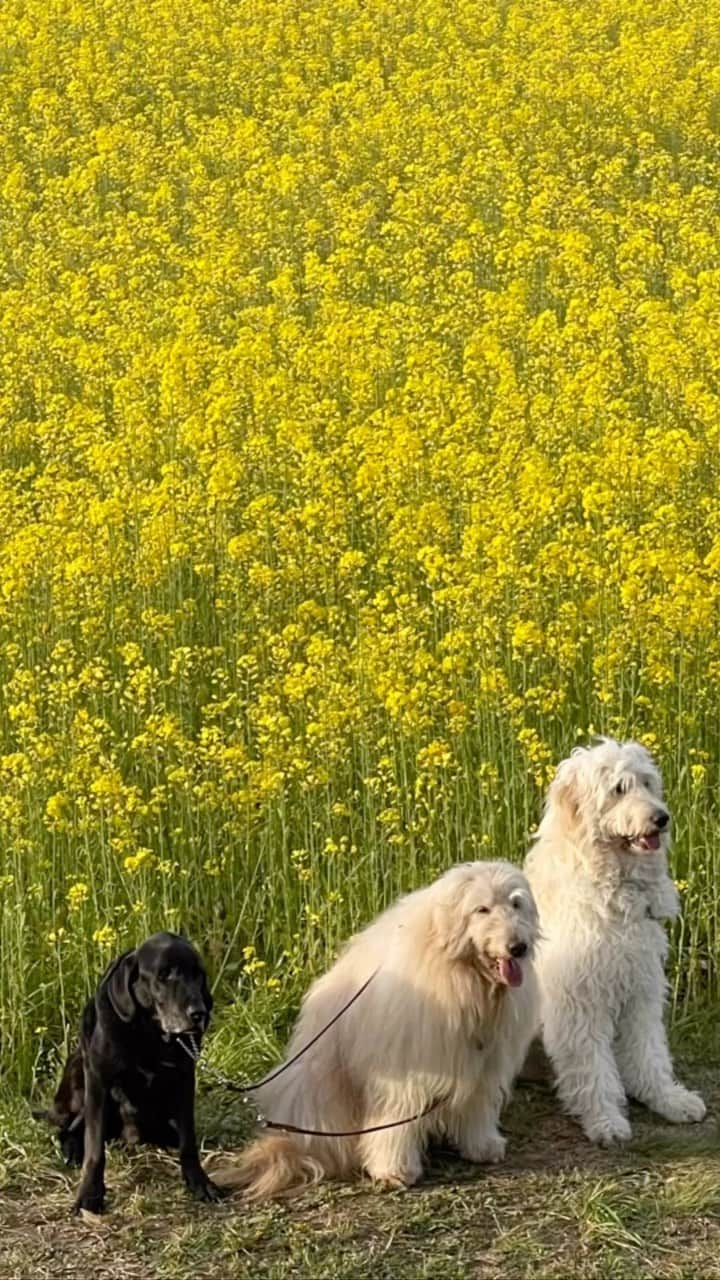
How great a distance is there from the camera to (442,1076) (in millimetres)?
5051

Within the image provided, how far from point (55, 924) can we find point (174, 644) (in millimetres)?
1966

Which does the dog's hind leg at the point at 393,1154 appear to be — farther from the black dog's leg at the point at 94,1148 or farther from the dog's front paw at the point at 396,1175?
the black dog's leg at the point at 94,1148

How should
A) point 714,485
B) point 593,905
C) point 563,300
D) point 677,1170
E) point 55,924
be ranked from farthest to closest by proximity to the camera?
point 563,300 < point 714,485 < point 55,924 < point 593,905 < point 677,1170

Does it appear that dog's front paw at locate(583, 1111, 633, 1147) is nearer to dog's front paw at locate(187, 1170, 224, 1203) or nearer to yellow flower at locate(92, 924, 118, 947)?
dog's front paw at locate(187, 1170, 224, 1203)

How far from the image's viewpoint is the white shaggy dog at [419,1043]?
495cm

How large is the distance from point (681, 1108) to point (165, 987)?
179cm

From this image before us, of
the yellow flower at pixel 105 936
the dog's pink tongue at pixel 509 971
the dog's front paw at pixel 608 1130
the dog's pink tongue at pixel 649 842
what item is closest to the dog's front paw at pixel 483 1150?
the dog's front paw at pixel 608 1130

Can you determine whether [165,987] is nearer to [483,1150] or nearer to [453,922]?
[453,922]

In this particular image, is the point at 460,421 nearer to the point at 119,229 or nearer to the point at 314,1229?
the point at 314,1229

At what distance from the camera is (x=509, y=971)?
491cm

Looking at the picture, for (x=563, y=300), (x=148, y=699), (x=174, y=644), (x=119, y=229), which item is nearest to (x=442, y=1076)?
(x=148, y=699)

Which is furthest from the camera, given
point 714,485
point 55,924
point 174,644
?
point 714,485

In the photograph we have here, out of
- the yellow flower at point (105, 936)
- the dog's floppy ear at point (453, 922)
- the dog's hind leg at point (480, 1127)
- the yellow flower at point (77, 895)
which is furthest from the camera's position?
the yellow flower at point (77, 895)

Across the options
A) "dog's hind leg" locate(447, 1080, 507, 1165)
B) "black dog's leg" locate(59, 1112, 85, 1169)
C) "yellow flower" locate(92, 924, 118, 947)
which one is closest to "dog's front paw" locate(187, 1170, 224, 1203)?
"black dog's leg" locate(59, 1112, 85, 1169)
